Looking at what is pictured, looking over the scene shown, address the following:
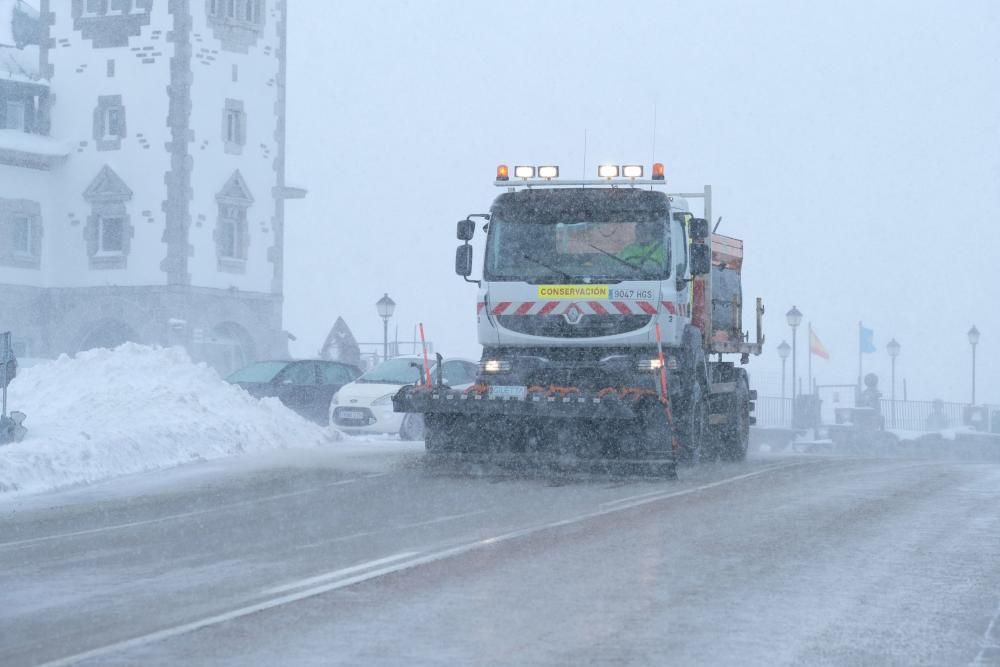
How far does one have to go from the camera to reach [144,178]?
4903cm

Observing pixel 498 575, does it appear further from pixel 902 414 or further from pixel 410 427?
pixel 902 414

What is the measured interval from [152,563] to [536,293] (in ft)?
26.9

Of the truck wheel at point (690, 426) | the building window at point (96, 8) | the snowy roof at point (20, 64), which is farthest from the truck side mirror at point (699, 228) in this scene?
the snowy roof at point (20, 64)

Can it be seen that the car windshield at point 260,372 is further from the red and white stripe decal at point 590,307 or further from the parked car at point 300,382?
the red and white stripe decal at point 590,307

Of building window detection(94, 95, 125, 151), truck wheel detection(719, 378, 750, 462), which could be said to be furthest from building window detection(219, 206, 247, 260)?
truck wheel detection(719, 378, 750, 462)

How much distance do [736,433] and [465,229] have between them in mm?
6435

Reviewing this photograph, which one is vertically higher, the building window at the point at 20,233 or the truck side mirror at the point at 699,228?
the building window at the point at 20,233

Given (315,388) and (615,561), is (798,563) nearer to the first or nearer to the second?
(615,561)

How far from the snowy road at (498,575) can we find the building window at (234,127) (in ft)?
115

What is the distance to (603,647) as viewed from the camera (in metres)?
7.12

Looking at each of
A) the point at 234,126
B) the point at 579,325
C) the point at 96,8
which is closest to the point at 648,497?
the point at 579,325

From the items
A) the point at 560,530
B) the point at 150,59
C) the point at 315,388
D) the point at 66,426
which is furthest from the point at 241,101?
the point at 560,530

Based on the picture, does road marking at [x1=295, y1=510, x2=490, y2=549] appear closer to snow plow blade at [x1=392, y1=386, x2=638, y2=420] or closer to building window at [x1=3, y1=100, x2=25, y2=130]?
snow plow blade at [x1=392, y1=386, x2=638, y2=420]

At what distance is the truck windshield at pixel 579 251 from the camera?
1750 centimetres
